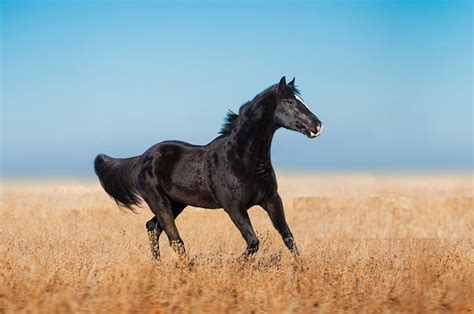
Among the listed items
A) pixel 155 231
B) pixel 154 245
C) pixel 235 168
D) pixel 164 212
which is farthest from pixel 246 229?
pixel 155 231

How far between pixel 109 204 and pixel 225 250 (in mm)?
12040

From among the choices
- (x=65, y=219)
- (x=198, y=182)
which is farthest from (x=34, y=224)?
(x=198, y=182)

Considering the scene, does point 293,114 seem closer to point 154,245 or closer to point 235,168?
point 235,168

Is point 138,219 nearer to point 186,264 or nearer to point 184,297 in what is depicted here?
point 186,264

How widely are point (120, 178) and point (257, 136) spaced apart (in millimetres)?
2894

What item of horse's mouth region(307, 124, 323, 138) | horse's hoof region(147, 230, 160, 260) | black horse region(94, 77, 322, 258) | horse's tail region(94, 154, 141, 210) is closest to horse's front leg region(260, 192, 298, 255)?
black horse region(94, 77, 322, 258)

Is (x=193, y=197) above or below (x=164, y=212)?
above

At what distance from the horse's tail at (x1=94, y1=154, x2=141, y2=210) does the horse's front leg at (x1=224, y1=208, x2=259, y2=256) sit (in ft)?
7.09

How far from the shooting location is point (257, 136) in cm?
908

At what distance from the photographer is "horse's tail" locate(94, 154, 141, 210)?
35.6ft

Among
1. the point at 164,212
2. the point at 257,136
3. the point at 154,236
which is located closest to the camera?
the point at 257,136

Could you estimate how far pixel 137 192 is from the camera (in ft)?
35.4

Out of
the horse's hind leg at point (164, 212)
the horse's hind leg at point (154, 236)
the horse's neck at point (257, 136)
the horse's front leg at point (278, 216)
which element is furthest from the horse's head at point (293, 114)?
the horse's hind leg at point (154, 236)

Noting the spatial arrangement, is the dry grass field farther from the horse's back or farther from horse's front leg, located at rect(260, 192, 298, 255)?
the horse's back
